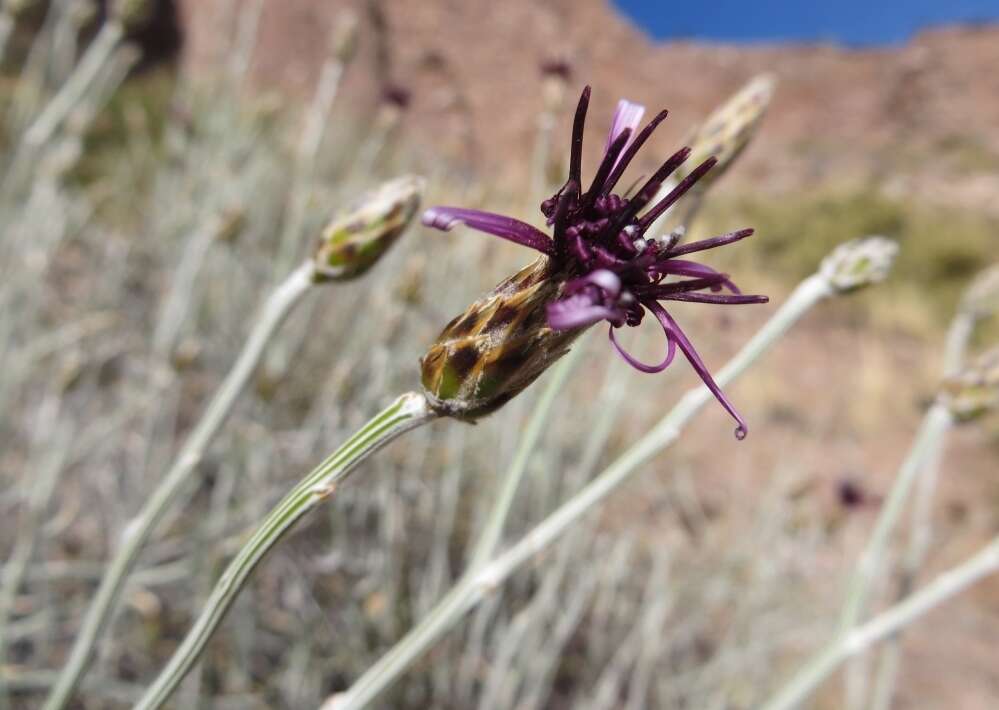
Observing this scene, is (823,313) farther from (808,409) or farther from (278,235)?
(278,235)

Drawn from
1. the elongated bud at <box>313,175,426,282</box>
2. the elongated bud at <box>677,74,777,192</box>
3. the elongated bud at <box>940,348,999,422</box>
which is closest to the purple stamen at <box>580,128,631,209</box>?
the elongated bud at <box>313,175,426,282</box>

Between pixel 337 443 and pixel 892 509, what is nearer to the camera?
pixel 892 509

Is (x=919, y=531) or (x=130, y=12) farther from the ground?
(x=130, y=12)

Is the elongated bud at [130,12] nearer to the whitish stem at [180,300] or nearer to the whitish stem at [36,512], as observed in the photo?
the whitish stem at [180,300]

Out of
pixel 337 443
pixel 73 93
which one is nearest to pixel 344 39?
pixel 73 93

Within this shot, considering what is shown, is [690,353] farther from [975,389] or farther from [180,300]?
[180,300]

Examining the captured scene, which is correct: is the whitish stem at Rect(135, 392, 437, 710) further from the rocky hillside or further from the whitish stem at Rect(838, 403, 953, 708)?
the rocky hillside

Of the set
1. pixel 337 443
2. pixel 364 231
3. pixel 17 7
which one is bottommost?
pixel 364 231
